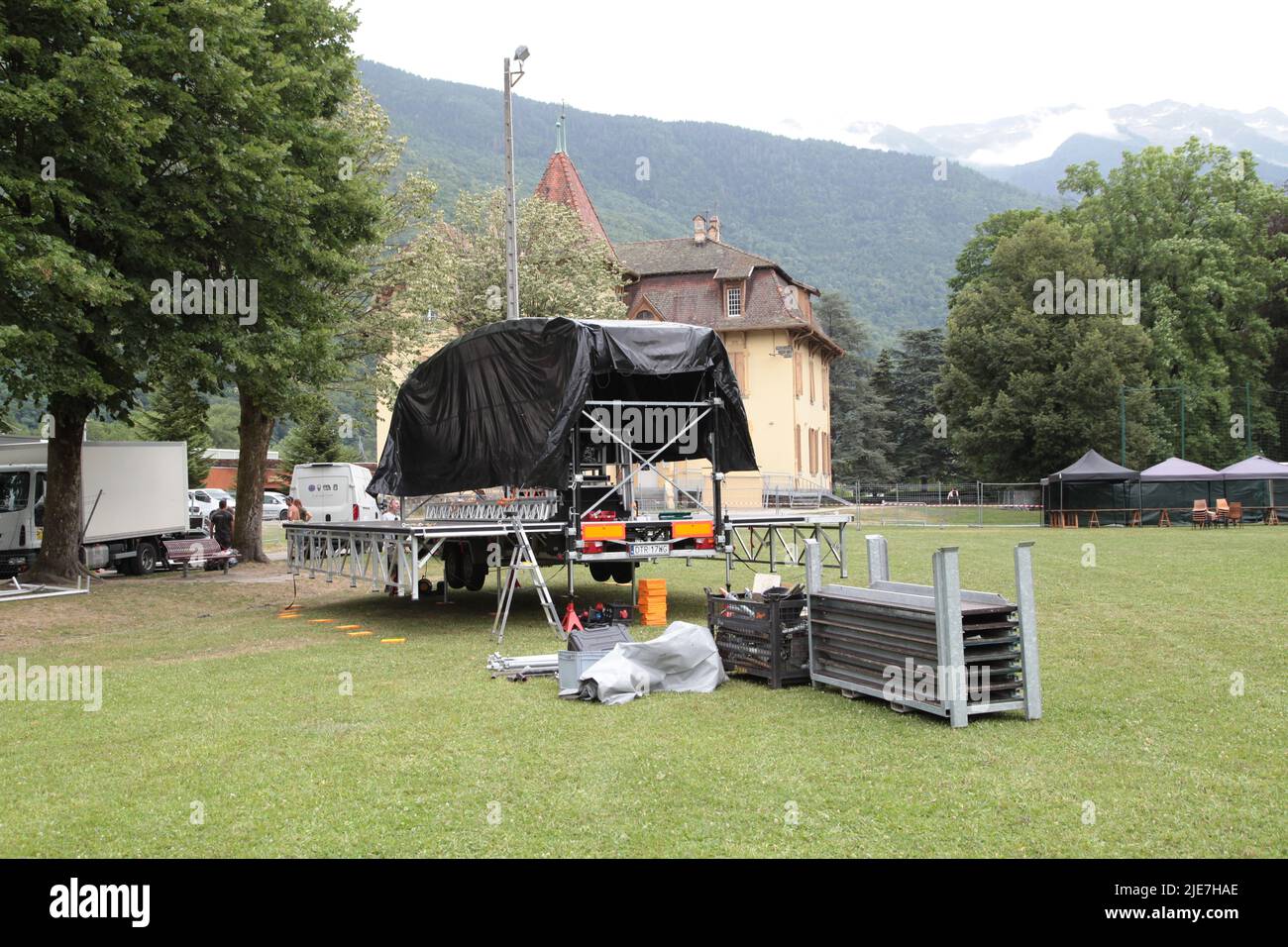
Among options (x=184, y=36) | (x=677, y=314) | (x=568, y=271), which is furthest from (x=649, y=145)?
(x=184, y=36)

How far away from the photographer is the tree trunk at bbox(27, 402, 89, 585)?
19203 mm

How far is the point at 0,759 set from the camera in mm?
7480

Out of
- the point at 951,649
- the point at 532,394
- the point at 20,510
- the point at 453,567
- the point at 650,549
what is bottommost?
the point at 453,567

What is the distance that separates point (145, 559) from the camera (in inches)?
989

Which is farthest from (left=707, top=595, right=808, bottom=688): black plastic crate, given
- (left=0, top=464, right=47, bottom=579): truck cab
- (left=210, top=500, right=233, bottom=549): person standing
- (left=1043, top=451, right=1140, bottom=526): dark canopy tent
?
(left=1043, top=451, right=1140, bottom=526): dark canopy tent

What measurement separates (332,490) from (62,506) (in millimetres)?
14011

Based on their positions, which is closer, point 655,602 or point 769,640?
point 769,640

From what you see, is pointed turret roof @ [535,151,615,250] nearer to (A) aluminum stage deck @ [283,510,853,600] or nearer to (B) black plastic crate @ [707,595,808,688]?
(A) aluminum stage deck @ [283,510,853,600]

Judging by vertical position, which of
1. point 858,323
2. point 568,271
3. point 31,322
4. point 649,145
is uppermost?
point 649,145

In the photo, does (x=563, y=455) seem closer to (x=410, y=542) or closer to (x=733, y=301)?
(x=410, y=542)

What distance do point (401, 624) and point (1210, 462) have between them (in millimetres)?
49929

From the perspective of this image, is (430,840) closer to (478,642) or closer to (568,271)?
(478,642)

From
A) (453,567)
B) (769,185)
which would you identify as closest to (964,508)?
(453,567)

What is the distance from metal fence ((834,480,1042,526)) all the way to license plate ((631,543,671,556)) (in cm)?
2662
